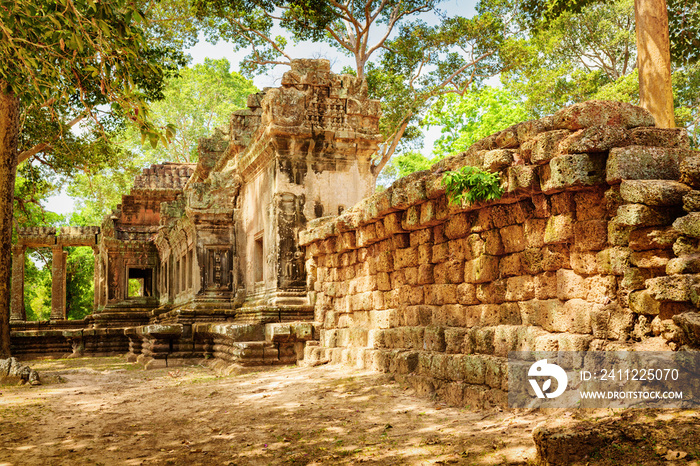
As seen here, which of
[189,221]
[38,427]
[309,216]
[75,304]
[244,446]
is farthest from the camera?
[75,304]

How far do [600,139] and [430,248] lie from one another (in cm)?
253

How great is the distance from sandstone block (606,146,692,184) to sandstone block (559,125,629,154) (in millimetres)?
108

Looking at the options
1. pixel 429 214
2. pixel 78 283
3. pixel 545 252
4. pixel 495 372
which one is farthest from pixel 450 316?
pixel 78 283

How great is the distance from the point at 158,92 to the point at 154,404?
953 cm

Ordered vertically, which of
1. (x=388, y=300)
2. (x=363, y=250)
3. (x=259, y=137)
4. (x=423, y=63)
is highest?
(x=423, y=63)

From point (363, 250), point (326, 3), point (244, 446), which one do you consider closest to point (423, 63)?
point (326, 3)

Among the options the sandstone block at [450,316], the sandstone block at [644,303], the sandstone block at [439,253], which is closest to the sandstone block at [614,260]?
the sandstone block at [644,303]

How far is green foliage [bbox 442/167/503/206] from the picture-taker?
5.34 metres

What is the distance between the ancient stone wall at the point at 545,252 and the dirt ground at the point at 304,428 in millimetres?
515

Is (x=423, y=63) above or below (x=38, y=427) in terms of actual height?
above

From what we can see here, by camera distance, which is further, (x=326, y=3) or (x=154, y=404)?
(x=326, y=3)

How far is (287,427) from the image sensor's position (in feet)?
17.3

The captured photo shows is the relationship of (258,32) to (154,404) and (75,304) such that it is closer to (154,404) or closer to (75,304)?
(154,404)

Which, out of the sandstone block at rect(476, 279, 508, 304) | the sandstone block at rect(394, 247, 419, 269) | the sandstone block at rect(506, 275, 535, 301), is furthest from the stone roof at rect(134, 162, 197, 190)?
the sandstone block at rect(506, 275, 535, 301)
